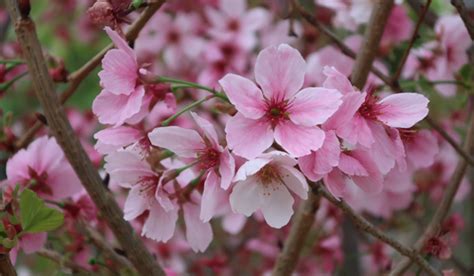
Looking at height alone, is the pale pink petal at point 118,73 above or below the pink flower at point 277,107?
above

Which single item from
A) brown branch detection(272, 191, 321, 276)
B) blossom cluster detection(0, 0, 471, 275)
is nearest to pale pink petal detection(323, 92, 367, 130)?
blossom cluster detection(0, 0, 471, 275)

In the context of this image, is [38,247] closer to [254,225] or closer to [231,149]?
[231,149]

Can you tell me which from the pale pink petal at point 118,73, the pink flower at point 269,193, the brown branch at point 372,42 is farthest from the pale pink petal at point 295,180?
the brown branch at point 372,42

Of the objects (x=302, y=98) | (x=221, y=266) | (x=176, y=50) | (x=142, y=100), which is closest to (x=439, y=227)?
(x=302, y=98)

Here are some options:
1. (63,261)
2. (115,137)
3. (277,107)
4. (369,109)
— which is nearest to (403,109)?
(369,109)

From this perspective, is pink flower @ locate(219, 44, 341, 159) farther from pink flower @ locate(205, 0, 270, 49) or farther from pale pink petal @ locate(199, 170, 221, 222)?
pink flower @ locate(205, 0, 270, 49)

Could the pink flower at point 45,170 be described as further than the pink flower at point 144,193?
Yes

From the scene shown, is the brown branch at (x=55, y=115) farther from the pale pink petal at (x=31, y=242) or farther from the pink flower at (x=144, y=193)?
the pale pink petal at (x=31, y=242)
